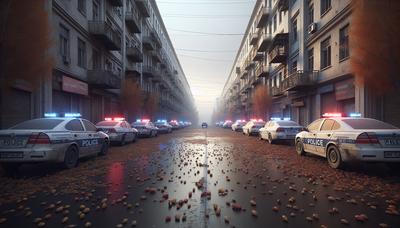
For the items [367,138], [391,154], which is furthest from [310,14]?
[391,154]

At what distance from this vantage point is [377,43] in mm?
11430

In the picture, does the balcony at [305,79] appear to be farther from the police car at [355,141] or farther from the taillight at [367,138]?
the taillight at [367,138]

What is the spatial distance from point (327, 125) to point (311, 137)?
92 centimetres

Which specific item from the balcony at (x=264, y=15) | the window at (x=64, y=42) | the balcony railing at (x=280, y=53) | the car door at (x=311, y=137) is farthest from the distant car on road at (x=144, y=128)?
the balcony at (x=264, y=15)

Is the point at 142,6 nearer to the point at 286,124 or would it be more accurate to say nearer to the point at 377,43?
the point at 286,124

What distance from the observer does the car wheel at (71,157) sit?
8.05m

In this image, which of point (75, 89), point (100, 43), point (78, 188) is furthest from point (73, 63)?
point (78, 188)

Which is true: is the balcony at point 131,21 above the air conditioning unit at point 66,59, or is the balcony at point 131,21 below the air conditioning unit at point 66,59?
above

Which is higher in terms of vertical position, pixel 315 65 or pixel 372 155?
pixel 315 65

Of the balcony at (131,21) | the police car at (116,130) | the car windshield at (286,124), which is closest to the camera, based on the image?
the police car at (116,130)

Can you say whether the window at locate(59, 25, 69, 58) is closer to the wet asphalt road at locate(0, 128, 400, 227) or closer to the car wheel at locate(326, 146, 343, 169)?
the wet asphalt road at locate(0, 128, 400, 227)

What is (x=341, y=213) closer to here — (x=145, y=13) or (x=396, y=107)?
(x=396, y=107)

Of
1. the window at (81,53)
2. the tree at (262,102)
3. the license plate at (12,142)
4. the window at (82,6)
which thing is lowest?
the license plate at (12,142)

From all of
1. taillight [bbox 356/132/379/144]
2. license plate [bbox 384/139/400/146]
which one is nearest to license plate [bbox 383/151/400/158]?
license plate [bbox 384/139/400/146]
